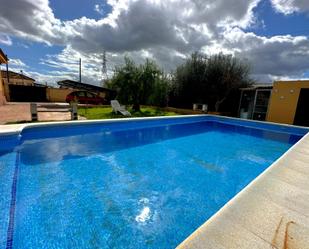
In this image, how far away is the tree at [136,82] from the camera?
40.8 ft

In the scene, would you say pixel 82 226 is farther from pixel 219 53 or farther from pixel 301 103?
pixel 219 53

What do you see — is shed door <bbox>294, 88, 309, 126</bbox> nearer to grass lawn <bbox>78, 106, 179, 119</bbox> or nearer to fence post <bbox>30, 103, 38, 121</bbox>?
grass lawn <bbox>78, 106, 179, 119</bbox>

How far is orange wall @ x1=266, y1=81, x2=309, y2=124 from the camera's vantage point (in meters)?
10.9

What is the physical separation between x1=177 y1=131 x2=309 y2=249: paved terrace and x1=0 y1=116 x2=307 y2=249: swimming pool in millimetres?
823

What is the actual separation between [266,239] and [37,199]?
3.00m

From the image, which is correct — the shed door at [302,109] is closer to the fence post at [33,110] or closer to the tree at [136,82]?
the tree at [136,82]

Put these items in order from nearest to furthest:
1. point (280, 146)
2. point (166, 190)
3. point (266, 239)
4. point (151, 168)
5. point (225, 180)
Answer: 1. point (266, 239)
2. point (166, 190)
3. point (225, 180)
4. point (151, 168)
5. point (280, 146)

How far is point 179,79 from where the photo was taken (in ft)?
51.2

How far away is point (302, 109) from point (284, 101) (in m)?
1.08

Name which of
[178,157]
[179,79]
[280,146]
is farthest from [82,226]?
[179,79]

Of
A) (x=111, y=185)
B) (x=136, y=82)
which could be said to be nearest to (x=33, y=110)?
(x=111, y=185)

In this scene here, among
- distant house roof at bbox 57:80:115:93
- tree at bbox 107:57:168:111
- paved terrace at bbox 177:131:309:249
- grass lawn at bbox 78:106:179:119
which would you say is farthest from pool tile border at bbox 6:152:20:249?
distant house roof at bbox 57:80:115:93

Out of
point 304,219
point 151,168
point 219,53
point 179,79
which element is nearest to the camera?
point 304,219

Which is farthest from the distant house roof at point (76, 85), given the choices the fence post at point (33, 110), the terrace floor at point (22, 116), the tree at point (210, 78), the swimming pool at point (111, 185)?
the swimming pool at point (111, 185)
